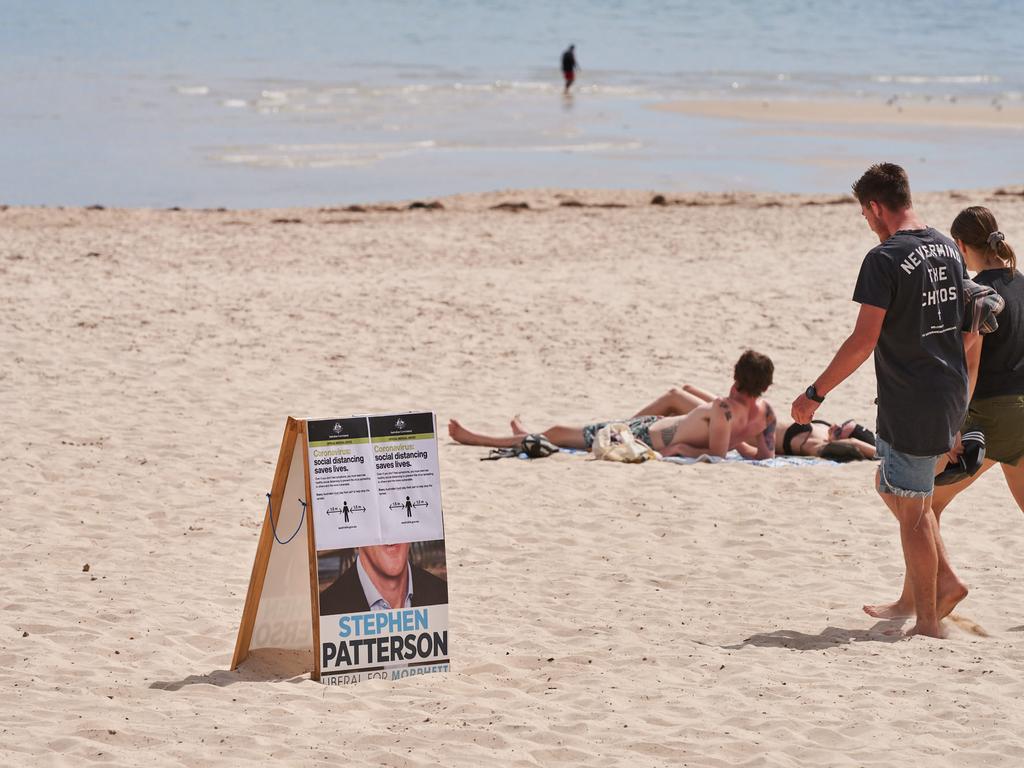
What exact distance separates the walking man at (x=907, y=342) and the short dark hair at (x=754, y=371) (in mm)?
2815

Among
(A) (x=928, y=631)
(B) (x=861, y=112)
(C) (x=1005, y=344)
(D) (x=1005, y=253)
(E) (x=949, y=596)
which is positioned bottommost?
(A) (x=928, y=631)

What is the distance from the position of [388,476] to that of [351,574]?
0.41 metres

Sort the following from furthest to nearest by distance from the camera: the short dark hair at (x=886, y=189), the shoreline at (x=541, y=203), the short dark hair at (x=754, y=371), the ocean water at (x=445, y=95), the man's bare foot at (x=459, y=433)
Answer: the ocean water at (x=445, y=95), the shoreline at (x=541, y=203), the man's bare foot at (x=459, y=433), the short dark hair at (x=754, y=371), the short dark hair at (x=886, y=189)

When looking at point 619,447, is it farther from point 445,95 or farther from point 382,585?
point 445,95

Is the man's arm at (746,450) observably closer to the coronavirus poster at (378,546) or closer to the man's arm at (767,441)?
the man's arm at (767,441)

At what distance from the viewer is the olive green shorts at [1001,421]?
234 inches

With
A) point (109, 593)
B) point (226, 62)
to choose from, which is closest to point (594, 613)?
point (109, 593)

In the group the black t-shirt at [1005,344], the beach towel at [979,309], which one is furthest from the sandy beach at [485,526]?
the beach towel at [979,309]

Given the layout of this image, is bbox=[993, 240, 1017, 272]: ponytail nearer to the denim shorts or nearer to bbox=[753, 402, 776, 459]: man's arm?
the denim shorts

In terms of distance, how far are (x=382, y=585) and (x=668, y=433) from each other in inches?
154

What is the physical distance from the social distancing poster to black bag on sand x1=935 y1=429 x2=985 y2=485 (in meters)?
2.18

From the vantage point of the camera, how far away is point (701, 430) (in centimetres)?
891

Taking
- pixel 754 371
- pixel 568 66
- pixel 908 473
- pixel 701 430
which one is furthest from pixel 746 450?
pixel 568 66

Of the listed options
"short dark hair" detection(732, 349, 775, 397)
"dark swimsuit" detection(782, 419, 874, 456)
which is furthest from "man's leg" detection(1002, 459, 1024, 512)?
"dark swimsuit" detection(782, 419, 874, 456)
